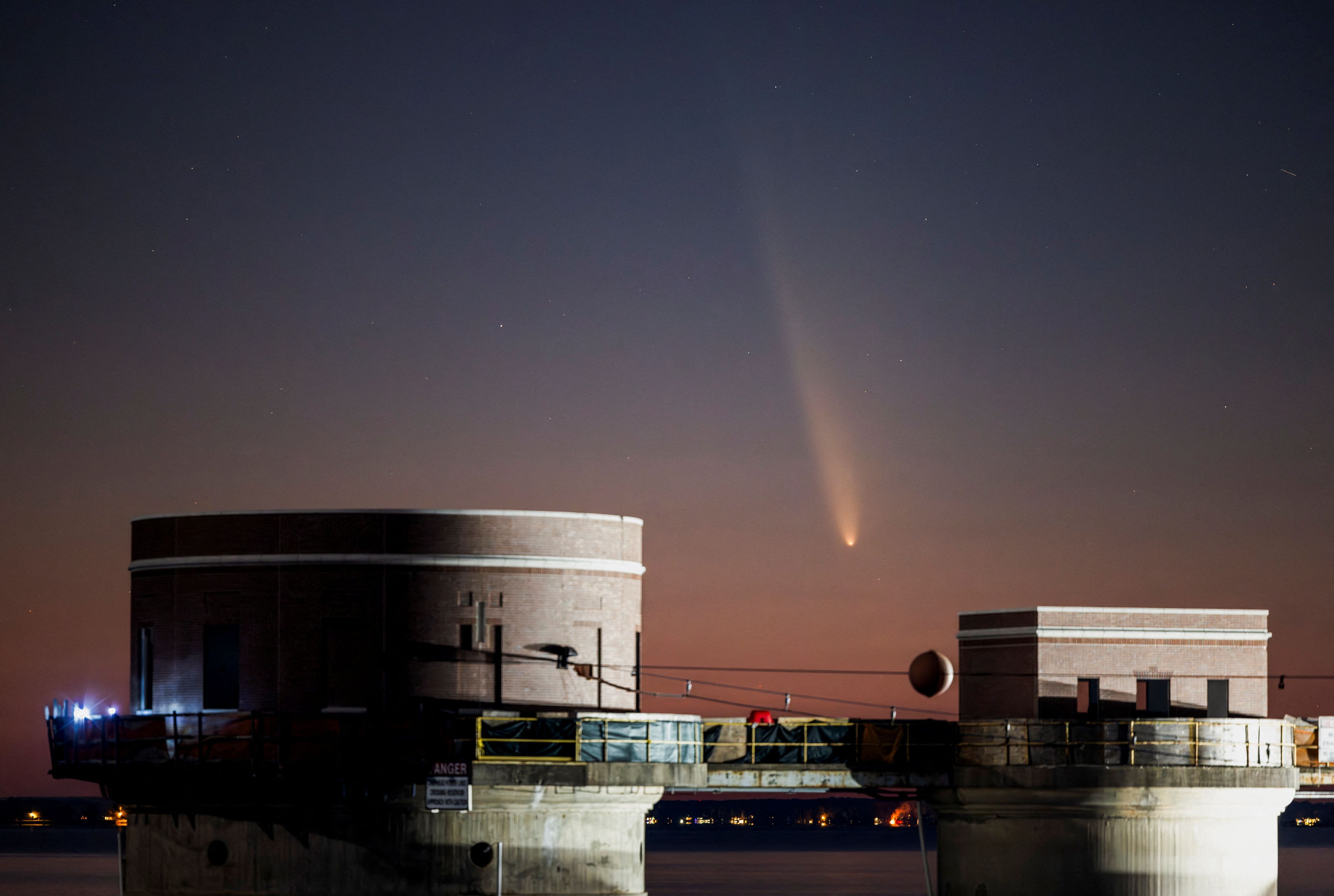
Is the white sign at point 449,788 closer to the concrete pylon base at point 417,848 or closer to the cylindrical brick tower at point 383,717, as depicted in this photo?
the cylindrical brick tower at point 383,717

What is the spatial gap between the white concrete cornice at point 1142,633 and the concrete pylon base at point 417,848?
16.4 meters

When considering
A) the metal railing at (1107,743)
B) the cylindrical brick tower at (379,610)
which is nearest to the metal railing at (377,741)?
the cylindrical brick tower at (379,610)

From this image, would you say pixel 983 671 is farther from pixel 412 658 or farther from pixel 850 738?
pixel 412 658

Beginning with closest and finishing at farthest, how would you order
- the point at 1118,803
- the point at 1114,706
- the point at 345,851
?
1. the point at 345,851
2. the point at 1118,803
3. the point at 1114,706

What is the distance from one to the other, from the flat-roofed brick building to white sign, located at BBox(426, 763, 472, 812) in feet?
65.6

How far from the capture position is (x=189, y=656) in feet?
158

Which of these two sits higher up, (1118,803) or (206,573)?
(206,573)

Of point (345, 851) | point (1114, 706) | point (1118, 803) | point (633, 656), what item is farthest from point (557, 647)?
point (1114, 706)

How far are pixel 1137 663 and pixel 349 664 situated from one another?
24030 mm

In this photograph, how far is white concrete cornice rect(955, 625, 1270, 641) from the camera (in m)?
57.5

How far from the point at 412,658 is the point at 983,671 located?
20.3 metres

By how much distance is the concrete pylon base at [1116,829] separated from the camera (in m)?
48.6

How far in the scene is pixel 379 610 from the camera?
47.0 m

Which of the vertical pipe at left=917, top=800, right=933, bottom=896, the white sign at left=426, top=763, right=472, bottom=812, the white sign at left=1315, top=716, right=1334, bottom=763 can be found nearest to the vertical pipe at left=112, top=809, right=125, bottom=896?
the white sign at left=426, top=763, right=472, bottom=812
